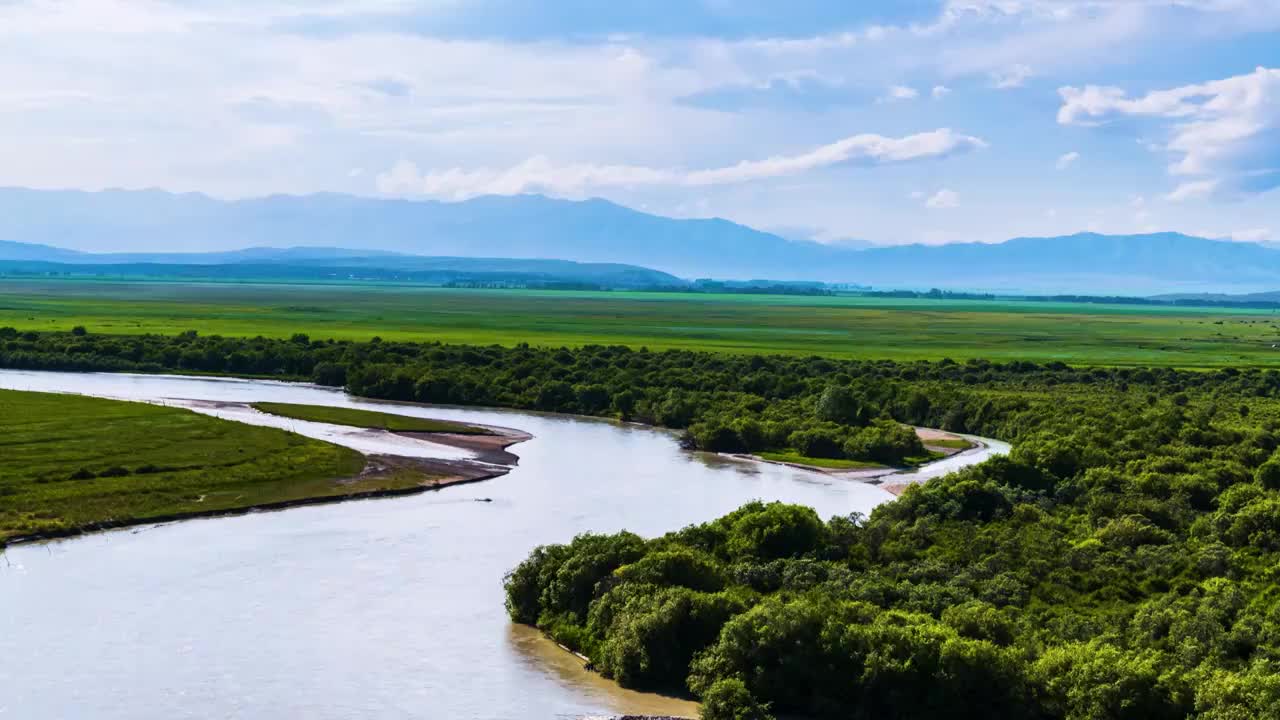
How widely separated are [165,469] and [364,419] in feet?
76.1

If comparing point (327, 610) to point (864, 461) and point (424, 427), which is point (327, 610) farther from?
point (424, 427)

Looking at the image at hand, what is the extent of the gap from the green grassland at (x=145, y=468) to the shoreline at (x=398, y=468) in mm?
229

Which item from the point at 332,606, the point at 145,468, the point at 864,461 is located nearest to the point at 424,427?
the point at 145,468

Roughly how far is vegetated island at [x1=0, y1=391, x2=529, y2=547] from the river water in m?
1.69

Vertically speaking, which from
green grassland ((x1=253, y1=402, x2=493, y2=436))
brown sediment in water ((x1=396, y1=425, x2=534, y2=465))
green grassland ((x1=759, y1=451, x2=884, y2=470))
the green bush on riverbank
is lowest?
green grassland ((x1=759, y1=451, x2=884, y2=470))

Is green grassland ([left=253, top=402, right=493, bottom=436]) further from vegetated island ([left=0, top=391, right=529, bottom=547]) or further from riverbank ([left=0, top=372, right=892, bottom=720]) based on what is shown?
riverbank ([left=0, top=372, right=892, bottom=720])

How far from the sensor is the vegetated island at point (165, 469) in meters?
51.2

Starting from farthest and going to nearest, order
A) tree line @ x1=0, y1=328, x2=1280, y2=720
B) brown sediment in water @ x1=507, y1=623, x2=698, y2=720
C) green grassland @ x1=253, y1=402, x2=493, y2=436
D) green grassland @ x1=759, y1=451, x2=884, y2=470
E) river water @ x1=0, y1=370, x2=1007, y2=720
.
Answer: green grassland @ x1=253, y1=402, x2=493, y2=436 < green grassland @ x1=759, y1=451, x2=884, y2=470 < river water @ x1=0, y1=370, x2=1007, y2=720 < brown sediment in water @ x1=507, y1=623, x2=698, y2=720 < tree line @ x1=0, y1=328, x2=1280, y2=720

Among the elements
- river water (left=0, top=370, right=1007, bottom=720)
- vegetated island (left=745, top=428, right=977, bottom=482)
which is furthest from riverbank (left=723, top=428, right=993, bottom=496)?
river water (left=0, top=370, right=1007, bottom=720)

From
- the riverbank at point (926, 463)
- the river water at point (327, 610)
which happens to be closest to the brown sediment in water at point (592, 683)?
the river water at point (327, 610)

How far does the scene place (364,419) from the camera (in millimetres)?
82375

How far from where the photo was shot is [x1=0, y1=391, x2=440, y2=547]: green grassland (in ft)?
168

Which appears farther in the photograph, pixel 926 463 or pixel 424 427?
pixel 424 427

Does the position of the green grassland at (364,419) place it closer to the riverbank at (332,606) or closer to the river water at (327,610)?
the riverbank at (332,606)
